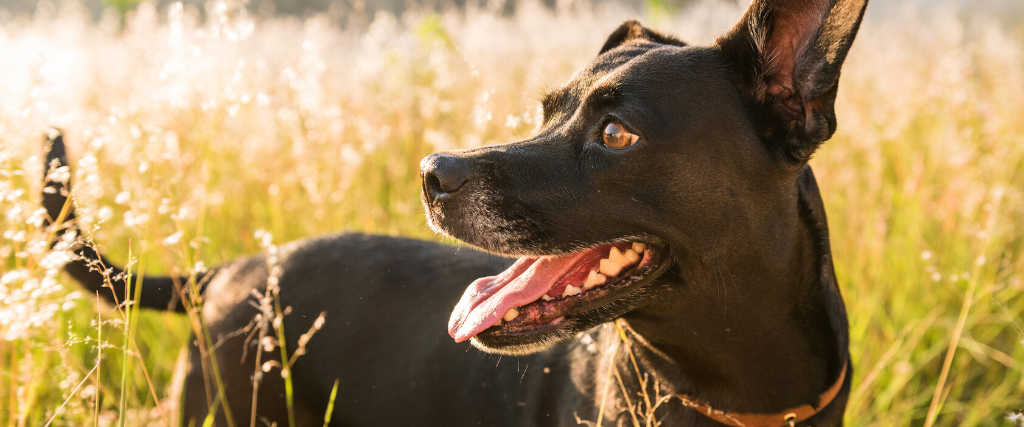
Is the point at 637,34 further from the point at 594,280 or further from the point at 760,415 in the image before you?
the point at 760,415

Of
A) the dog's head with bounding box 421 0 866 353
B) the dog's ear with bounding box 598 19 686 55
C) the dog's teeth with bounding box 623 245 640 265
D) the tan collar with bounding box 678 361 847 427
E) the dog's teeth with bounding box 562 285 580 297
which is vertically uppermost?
the dog's ear with bounding box 598 19 686 55

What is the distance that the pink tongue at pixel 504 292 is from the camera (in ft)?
5.76

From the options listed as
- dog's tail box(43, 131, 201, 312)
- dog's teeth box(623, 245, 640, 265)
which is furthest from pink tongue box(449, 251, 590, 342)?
dog's tail box(43, 131, 201, 312)

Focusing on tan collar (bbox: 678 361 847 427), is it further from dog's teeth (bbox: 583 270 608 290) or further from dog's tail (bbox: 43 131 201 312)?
dog's tail (bbox: 43 131 201 312)

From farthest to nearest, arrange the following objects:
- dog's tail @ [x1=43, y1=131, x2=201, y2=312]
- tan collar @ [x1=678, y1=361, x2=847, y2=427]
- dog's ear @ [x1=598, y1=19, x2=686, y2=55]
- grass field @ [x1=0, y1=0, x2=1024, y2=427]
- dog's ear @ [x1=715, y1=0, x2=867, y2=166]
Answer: dog's ear @ [x1=598, y1=19, x2=686, y2=55], grass field @ [x1=0, y1=0, x2=1024, y2=427], dog's tail @ [x1=43, y1=131, x2=201, y2=312], tan collar @ [x1=678, y1=361, x2=847, y2=427], dog's ear @ [x1=715, y1=0, x2=867, y2=166]

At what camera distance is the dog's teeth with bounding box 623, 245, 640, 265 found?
1841 millimetres

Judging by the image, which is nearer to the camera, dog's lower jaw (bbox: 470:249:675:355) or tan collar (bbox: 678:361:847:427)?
dog's lower jaw (bbox: 470:249:675:355)

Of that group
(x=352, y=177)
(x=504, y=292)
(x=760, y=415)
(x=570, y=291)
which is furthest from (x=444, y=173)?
(x=352, y=177)

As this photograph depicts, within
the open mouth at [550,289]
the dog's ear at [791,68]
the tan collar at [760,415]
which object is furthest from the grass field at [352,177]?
the dog's ear at [791,68]

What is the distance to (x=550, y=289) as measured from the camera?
72.9 inches

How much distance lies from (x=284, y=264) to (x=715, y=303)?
62.2 inches

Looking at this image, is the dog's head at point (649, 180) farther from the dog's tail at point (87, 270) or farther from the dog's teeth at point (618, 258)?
the dog's tail at point (87, 270)

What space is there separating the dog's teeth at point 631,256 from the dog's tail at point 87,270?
133cm

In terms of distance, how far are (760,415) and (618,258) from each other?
0.61 meters
